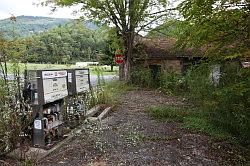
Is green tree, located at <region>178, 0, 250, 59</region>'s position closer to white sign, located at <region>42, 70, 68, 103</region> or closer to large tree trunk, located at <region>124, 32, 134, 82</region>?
white sign, located at <region>42, 70, 68, 103</region>

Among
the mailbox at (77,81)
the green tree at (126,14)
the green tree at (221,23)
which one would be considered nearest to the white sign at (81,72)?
the mailbox at (77,81)

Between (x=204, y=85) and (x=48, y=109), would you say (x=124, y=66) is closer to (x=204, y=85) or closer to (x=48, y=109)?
(x=204, y=85)

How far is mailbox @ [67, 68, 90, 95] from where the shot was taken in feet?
30.0

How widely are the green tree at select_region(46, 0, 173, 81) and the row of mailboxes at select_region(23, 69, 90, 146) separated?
510 inches

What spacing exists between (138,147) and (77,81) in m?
3.06

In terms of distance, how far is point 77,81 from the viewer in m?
9.42

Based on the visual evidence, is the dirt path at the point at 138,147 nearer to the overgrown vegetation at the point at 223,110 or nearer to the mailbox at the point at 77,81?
the overgrown vegetation at the point at 223,110

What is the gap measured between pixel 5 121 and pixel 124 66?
57.1ft

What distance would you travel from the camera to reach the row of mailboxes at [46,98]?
705 centimetres

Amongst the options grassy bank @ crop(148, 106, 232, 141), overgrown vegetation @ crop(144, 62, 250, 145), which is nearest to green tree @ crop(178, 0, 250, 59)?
overgrown vegetation @ crop(144, 62, 250, 145)

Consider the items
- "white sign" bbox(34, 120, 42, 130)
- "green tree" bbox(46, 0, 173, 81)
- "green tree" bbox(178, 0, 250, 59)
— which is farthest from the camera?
"green tree" bbox(46, 0, 173, 81)

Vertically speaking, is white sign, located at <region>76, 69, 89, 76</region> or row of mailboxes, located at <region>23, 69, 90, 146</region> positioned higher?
white sign, located at <region>76, 69, 89, 76</region>

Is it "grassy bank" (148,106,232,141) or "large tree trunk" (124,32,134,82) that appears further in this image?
"large tree trunk" (124,32,134,82)

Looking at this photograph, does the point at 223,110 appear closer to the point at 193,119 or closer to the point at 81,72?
the point at 193,119
